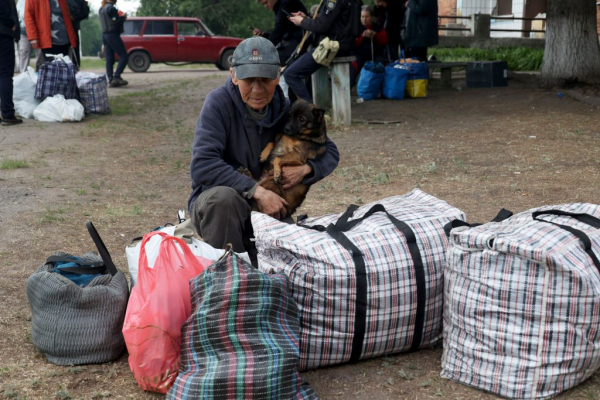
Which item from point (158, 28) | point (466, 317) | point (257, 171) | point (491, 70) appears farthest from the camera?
point (158, 28)

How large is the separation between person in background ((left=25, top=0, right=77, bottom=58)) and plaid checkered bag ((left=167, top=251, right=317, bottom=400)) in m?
8.78

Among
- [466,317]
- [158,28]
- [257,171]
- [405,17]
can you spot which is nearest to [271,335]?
[466,317]

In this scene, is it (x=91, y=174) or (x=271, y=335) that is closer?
(x=271, y=335)

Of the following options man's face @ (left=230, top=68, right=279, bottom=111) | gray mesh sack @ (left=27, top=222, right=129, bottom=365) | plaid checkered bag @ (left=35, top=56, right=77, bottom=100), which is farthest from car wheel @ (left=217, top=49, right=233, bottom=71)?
gray mesh sack @ (left=27, top=222, right=129, bottom=365)

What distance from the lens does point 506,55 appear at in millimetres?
17047

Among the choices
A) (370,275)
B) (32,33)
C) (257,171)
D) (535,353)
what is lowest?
(535,353)

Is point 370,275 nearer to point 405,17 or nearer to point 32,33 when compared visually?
point 32,33

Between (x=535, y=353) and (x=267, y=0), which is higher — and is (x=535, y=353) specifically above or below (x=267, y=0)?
below

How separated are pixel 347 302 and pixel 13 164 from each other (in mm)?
5413

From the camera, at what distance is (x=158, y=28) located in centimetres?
2358

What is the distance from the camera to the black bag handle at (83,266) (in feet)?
10.2

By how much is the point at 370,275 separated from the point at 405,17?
10.7m

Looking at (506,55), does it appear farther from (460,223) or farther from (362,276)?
(362,276)

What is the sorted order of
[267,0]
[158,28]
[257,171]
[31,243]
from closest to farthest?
[257,171] → [31,243] → [267,0] → [158,28]
